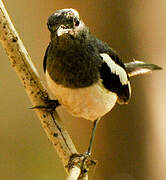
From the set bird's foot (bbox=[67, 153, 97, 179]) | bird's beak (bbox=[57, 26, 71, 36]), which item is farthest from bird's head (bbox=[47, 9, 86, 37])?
bird's foot (bbox=[67, 153, 97, 179])

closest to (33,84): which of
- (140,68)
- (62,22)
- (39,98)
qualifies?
(39,98)

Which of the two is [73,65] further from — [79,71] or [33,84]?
[33,84]

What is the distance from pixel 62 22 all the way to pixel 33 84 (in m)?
0.29

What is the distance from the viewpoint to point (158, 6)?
121 inches

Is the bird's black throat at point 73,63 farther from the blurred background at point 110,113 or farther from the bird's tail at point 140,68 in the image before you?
the blurred background at point 110,113

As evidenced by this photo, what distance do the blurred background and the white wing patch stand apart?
1.00 m

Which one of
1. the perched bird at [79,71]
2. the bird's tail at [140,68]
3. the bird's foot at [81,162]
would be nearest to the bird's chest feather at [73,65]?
the perched bird at [79,71]

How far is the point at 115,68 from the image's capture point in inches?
74.5

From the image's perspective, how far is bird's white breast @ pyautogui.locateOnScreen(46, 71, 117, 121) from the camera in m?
1.77

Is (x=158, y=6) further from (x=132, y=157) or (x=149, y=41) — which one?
(x=132, y=157)

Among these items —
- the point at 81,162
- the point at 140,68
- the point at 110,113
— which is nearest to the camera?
the point at 81,162

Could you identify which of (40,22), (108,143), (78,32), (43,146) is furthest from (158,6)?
(78,32)

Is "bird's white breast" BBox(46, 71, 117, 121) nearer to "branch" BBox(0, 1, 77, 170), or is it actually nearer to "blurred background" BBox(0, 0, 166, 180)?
"branch" BBox(0, 1, 77, 170)

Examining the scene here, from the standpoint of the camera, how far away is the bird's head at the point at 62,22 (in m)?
1.60
